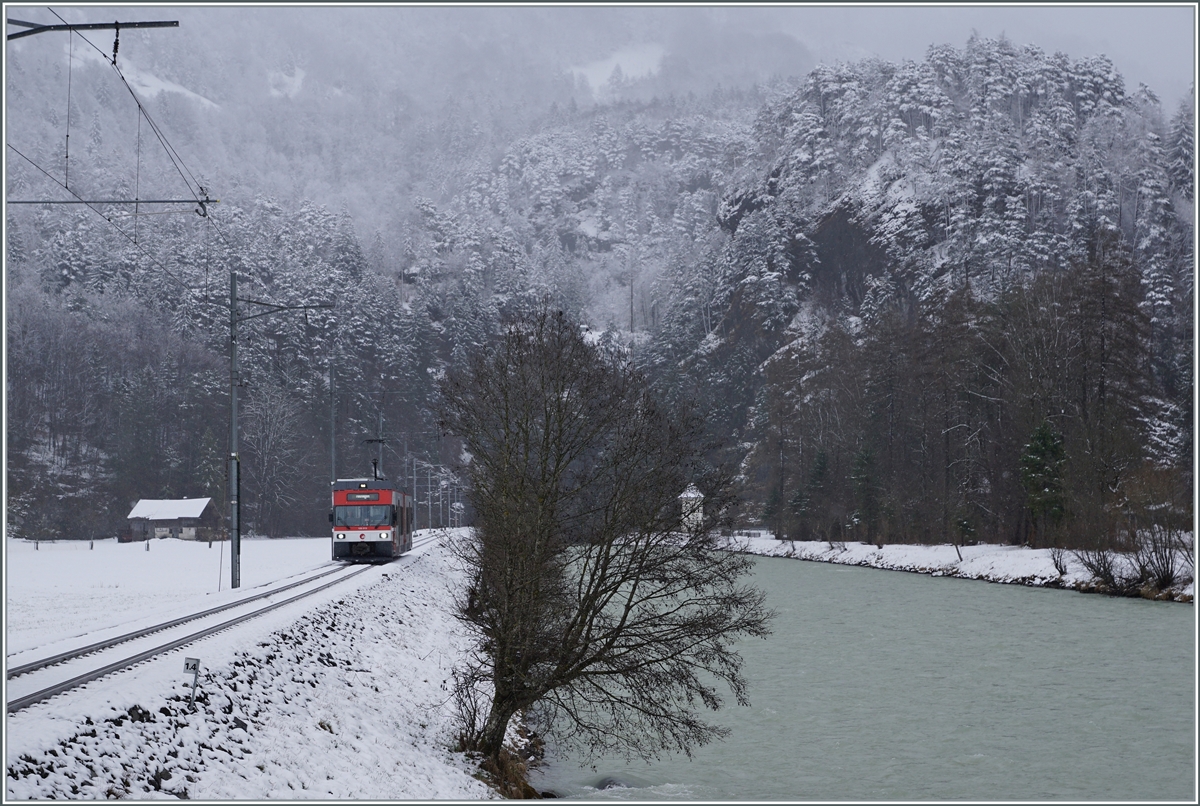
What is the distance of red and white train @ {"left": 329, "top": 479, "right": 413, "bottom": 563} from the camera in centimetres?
4600

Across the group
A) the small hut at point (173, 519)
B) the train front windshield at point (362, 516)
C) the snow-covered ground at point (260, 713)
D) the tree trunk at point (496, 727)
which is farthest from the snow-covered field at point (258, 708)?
the small hut at point (173, 519)

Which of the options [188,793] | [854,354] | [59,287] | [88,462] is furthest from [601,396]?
[59,287]

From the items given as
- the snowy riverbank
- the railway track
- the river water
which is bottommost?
the river water

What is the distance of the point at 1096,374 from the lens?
2219 inches

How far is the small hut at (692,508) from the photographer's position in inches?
765

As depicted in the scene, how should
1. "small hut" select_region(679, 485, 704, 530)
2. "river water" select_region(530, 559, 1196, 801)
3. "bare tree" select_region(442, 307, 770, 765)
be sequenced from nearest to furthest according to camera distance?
"river water" select_region(530, 559, 1196, 801) → "bare tree" select_region(442, 307, 770, 765) → "small hut" select_region(679, 485, 704, 530)

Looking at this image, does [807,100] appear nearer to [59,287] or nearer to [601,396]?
[59,287]

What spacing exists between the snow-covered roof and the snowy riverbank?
54258 millimetres

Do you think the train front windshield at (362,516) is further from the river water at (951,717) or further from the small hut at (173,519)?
the small hut at (173,519)

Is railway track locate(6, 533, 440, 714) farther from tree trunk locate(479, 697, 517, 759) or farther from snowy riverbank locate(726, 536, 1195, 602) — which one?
snowy riverbank locate(726, 536, 1195, 602)

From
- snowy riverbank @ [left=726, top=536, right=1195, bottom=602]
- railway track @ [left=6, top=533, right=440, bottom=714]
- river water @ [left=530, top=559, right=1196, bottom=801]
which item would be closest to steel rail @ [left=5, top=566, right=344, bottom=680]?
railway track @ [left=6, top=533, right=440, bottom=714]

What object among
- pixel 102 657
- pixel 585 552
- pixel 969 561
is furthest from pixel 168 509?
pixel 102 657

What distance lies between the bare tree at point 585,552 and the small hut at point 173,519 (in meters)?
81.9

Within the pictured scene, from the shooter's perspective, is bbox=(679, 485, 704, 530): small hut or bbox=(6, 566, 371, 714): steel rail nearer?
bbox=(6, 566, 371, 714): steel rail
